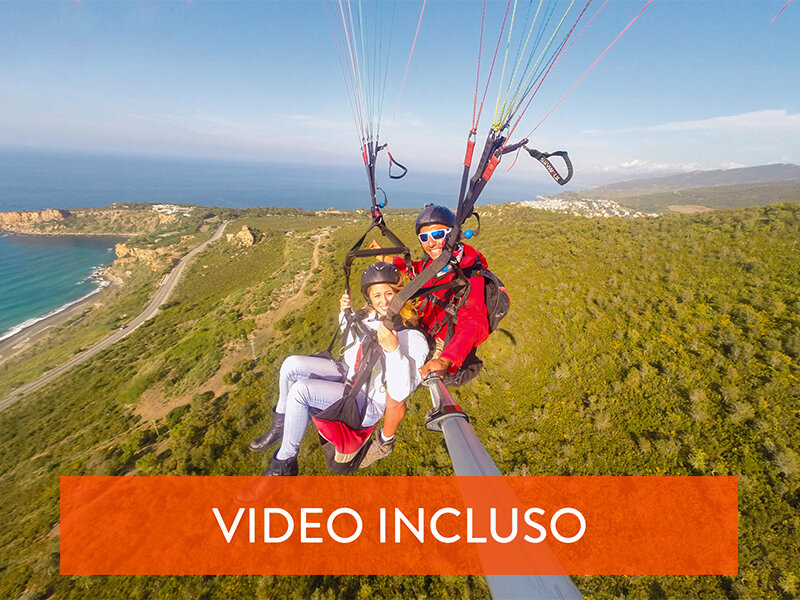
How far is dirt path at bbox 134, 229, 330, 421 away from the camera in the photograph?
59.6 feet

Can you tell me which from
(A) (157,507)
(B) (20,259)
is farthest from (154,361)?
(B) (20,259)

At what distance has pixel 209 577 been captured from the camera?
23.1 feet

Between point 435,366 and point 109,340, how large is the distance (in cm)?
5346

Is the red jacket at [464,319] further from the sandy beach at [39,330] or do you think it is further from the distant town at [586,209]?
the sandy beach at [39,330]

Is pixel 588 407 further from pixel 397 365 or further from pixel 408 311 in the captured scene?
pixel 397 365

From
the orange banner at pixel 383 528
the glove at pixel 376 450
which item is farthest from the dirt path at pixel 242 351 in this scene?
the glove at pixel 376 450

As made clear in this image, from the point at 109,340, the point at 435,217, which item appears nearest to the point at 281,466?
the point at 435,217

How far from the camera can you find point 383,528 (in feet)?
25.0

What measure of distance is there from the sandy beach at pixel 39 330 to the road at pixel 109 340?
18.5 m

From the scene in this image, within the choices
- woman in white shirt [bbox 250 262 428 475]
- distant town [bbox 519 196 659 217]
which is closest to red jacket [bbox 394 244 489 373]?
woman in white shirt [bbox 250 262 428 475]

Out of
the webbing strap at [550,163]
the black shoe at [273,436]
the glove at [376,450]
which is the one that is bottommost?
the black shoe at [273,436]

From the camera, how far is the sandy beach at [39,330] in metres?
46.3

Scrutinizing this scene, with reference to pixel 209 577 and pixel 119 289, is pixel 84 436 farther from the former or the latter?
pixel 119 289

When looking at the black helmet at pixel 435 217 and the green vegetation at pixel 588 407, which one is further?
the green vegetation at pixel 588 407
